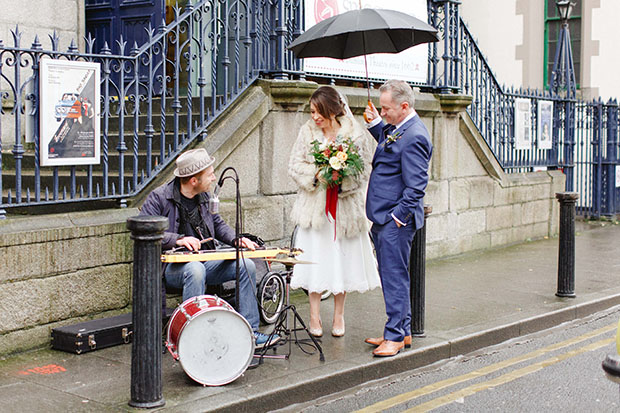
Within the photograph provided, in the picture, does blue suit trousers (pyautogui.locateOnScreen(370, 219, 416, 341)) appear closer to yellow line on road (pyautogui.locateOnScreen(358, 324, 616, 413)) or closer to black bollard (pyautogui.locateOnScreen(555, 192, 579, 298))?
yellow line on road (pyautogui.locateOnScreen(358, 324, 616, 413))

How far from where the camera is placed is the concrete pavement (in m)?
5.34

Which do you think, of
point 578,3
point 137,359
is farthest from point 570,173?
point 137,359

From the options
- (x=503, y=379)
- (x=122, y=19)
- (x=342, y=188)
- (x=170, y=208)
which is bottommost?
(x=503, y=379)

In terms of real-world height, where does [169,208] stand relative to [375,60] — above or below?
below

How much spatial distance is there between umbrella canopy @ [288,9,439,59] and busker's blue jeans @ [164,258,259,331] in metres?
2.03

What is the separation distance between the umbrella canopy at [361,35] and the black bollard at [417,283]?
1.50 metres

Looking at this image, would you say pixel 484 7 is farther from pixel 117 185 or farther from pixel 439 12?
pixel 117 185

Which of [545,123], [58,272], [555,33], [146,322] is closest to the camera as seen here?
[146,322]

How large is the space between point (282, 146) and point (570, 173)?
762 cm

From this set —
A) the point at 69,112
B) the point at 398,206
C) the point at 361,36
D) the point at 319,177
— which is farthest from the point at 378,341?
the point at 69,112

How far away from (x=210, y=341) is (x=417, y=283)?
2180 mm

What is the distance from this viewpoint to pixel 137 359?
5.08m

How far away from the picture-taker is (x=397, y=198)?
645 centimetres

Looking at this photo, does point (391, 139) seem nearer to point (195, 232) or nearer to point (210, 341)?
point (195, 232)
